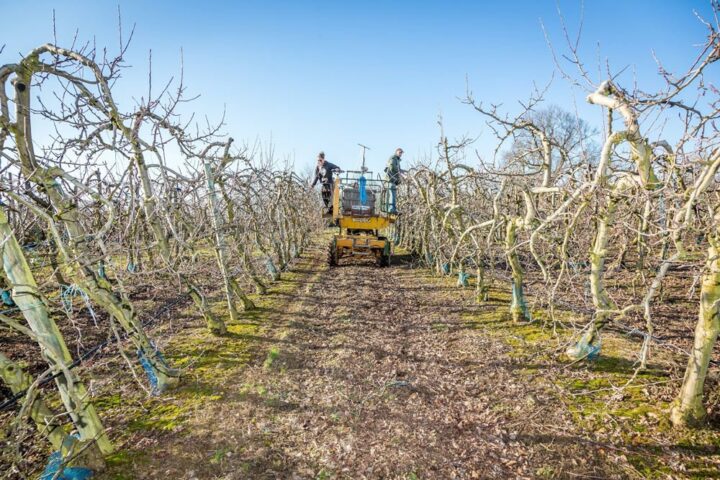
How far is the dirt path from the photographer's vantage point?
3.37m

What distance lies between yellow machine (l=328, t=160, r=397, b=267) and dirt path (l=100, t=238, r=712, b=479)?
5.74m

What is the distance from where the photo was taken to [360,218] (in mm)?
12703

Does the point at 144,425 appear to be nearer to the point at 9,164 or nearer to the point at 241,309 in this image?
the point at 9,164

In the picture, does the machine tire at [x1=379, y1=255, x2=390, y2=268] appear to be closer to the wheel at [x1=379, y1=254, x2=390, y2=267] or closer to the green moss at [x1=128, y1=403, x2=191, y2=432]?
the wheel at [x1=379, y1=254, x2=390, y2=267]

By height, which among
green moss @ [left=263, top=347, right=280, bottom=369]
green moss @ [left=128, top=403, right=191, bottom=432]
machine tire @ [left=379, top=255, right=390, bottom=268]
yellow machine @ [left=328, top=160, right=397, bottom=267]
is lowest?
green moss @ [left=128, top=403, right=191, bottom=432]

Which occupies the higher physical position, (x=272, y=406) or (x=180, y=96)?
(x=180, y=96)

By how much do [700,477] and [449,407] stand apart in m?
2.21

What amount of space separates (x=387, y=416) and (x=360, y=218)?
9.01m

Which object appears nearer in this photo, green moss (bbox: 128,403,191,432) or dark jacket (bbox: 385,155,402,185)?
green moss (bbox: 128,403,191,432)

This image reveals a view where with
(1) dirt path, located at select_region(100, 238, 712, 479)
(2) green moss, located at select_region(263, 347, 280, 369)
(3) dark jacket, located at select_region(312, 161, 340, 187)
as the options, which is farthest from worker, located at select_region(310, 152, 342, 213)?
(2) green moss, located at select_region(263, 347, 280, 369)

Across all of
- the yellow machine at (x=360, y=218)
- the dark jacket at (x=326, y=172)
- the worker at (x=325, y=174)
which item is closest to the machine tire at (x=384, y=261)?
the yellow machine at (x=360, y=218)

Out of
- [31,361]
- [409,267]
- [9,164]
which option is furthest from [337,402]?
[409,267]

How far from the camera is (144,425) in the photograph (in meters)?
3.95

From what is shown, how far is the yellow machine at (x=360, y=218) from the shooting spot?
12.4 meters
